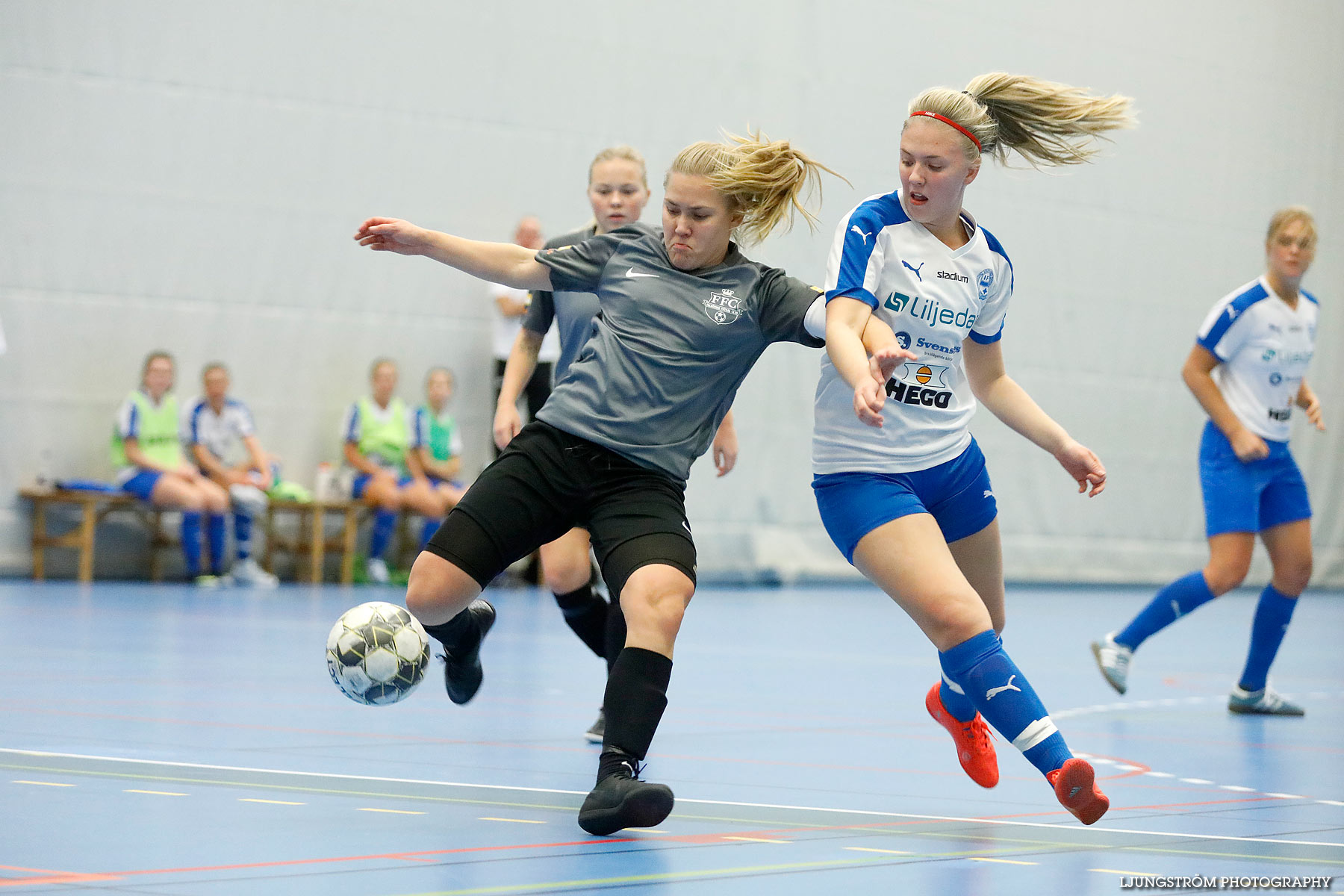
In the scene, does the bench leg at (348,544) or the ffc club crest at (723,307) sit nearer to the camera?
the ffc club crest at (723,307)

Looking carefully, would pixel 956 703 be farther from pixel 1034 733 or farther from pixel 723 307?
pixel 723 307

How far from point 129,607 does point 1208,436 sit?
6.01 meters

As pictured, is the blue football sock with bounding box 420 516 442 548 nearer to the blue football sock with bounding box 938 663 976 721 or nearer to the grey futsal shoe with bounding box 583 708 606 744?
the grey futsal shoe with bounding box 583 708 606 744

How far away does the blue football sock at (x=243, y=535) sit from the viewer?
11.5 meters

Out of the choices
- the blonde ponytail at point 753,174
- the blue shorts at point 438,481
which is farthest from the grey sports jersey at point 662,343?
the blue shorts at point 438,481

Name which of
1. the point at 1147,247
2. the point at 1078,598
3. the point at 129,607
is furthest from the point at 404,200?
the point at 1147,247

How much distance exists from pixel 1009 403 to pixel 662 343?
0.92m

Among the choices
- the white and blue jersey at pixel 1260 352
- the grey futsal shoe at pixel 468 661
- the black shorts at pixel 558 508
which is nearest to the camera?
the black shorts at pixel 558 508

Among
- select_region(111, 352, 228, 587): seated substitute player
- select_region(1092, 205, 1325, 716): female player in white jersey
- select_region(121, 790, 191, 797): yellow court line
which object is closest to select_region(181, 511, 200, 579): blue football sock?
select_region(111, 352, 228, 587): seated substitute player

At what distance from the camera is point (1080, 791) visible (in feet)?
10.8

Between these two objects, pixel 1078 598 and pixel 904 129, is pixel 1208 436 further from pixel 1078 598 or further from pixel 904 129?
pixel 1078 598

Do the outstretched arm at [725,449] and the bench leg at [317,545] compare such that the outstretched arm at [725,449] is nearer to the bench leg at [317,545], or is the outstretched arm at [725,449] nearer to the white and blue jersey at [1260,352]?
the white and blue jersey at [1260,352]

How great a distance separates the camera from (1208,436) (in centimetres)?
645

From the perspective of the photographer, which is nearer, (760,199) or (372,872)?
(372,872)
